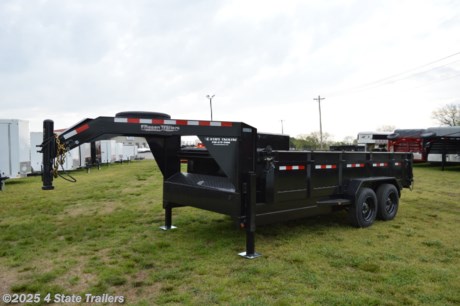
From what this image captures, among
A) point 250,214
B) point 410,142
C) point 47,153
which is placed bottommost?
point 250,214

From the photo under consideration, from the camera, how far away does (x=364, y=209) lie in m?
6.38

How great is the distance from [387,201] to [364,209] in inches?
33.4

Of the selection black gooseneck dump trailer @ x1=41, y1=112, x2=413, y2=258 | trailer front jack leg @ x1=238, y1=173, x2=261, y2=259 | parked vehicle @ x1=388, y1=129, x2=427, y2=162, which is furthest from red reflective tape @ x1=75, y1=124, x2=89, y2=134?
parked vehicle @ x1=388, y1=129, x2=427, y2=162

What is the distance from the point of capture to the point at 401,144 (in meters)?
22.9

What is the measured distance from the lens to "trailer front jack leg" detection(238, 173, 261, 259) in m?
4.59

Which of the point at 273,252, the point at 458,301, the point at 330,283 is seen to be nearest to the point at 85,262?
the point at 273,252

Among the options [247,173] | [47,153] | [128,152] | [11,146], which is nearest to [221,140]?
[247,173]

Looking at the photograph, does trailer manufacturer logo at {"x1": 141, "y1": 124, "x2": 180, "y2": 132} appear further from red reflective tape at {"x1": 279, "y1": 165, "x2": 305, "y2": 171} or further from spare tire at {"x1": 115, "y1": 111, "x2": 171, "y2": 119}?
red reflective tape at {"x1": 279, "y1": 165, "x2": 305, "y2": 171}

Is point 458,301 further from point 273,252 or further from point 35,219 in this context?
point 35,219

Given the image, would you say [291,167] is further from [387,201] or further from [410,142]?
[410,142]

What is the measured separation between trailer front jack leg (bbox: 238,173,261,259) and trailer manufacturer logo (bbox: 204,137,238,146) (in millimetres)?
503

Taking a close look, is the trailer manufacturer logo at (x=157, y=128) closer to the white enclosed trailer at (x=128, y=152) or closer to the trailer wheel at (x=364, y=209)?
the trailer wheel at (x=364, y=209)

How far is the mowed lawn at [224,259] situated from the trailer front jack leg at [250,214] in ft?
0.60

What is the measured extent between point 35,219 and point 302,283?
17.8 ft
